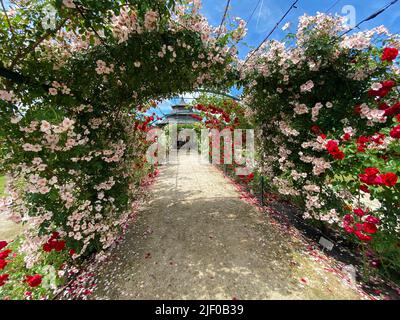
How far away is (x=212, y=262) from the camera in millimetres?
2617

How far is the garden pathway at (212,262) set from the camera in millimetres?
2142

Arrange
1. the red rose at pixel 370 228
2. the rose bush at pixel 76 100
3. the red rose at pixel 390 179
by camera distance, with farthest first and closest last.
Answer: the rose bush at pixel 76 100
the red rose at pixel 370 228
the red rose at pixel 390 179

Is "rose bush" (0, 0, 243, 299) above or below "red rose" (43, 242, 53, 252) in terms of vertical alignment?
above

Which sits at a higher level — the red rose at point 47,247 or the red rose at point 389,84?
the red rose at point 389,84

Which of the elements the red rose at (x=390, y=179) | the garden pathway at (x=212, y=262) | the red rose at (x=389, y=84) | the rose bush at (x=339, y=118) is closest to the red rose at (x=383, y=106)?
the rose bush at (x=339, y=118)

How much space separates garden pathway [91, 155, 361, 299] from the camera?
84.3 inches

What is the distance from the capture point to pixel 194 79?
348 cm

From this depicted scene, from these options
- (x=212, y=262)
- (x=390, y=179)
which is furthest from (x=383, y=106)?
(x=212, y=262)

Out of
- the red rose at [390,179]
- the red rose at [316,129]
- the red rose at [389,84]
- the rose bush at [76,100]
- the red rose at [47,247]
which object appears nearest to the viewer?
the red rose at [390,179]

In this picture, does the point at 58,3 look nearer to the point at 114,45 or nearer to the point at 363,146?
the point at 114,45

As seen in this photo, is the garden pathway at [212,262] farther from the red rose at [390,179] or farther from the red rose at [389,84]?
the red rose at [389,84]

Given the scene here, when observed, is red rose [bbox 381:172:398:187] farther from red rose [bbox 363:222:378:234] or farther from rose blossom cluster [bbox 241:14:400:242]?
red rose [bbox 363:222:378:234]

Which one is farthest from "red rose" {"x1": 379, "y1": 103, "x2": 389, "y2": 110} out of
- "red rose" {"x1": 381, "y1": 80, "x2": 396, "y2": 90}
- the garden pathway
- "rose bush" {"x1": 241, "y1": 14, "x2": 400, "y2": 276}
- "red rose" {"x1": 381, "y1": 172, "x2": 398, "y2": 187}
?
the garden pathway

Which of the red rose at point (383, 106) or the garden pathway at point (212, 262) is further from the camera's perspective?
the red rose at point (383, 106)
